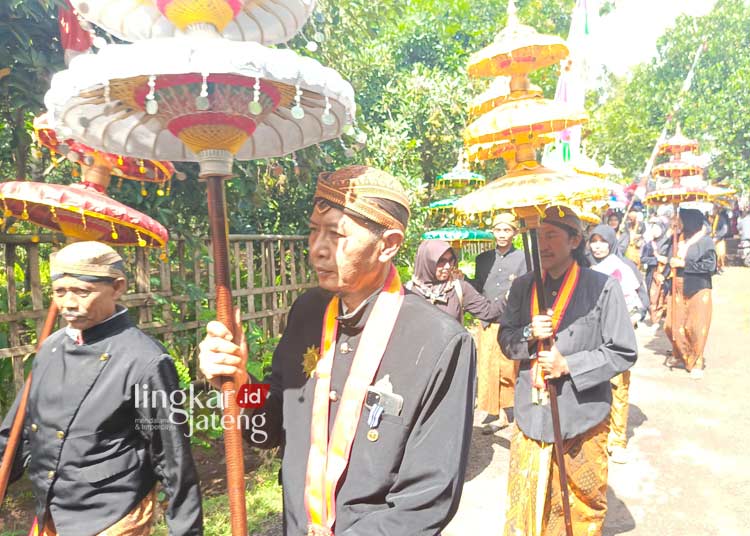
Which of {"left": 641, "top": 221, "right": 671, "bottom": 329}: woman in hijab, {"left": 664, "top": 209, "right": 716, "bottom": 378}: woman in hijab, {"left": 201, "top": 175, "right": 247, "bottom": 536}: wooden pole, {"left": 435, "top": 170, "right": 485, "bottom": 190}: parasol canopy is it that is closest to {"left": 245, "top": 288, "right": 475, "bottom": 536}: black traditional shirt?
{"left": 201, "top": 175, "right": 247, "bottom": 536}: wooden pole

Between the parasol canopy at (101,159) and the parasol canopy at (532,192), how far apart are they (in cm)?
179

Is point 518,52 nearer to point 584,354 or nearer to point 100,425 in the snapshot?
point 584,354

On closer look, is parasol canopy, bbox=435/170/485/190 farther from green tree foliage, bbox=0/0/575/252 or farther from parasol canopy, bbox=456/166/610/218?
parasol canopy, bbox=456/166/610/218

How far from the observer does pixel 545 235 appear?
140 inches

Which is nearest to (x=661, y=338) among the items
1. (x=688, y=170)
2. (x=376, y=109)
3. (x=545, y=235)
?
(x=688, y=170)

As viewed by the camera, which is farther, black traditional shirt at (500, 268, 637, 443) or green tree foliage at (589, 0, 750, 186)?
green tree foliage at (589, 0, 750, 186)

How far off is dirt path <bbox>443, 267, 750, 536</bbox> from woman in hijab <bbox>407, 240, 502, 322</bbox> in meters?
1.65

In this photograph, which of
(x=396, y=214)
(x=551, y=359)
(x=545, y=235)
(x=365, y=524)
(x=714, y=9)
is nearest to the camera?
(x=365, y=524)

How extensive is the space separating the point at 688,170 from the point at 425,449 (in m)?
10.2

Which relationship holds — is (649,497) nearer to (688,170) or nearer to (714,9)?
(688,170)

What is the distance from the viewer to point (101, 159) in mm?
2980

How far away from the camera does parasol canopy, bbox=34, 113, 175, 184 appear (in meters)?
2.92

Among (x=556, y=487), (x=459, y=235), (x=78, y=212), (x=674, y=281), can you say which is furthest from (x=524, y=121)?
(x=674, y=281)

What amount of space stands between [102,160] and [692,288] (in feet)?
28.4
